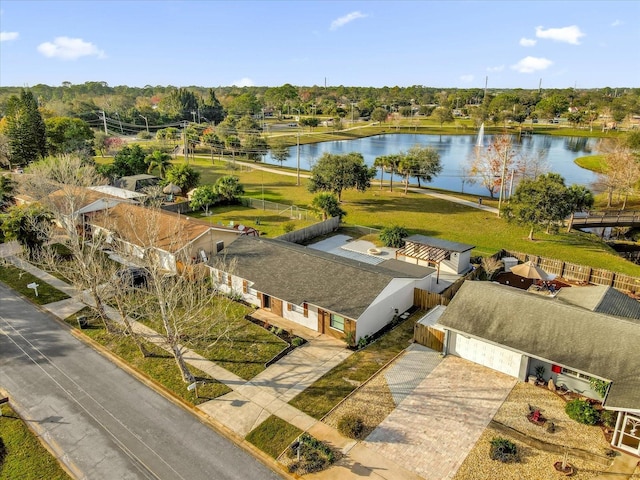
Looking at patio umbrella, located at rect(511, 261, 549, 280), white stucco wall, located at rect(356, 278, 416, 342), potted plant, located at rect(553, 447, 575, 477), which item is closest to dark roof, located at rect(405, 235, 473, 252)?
patio umbrella, located at rect(511, 261, 549, 280)

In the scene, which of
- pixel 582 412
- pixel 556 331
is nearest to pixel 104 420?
pixel 582 412

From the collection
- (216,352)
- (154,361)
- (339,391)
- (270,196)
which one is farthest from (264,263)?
(270,196)

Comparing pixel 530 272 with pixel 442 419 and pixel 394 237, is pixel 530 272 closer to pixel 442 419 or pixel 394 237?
pixel 394 237

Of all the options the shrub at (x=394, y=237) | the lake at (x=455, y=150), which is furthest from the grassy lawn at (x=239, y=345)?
the lake at (x=455, y=150)

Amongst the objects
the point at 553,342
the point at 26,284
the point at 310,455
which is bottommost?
the point at 310,455

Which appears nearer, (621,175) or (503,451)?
(503,451)

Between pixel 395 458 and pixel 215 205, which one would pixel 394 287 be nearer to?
pixel 395 458

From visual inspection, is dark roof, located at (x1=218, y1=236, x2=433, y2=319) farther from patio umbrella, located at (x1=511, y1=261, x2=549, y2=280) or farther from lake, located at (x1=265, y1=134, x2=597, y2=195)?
lake, located at (x1=265, y1=134, x2=597, y2=195)

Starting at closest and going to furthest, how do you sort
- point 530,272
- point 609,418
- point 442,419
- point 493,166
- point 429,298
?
point 609,418 → point 442,419 → point 429,298 → point 530,272 → point 493,166

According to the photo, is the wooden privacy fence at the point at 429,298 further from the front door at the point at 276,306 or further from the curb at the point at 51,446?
the curb at the point at 51,446
